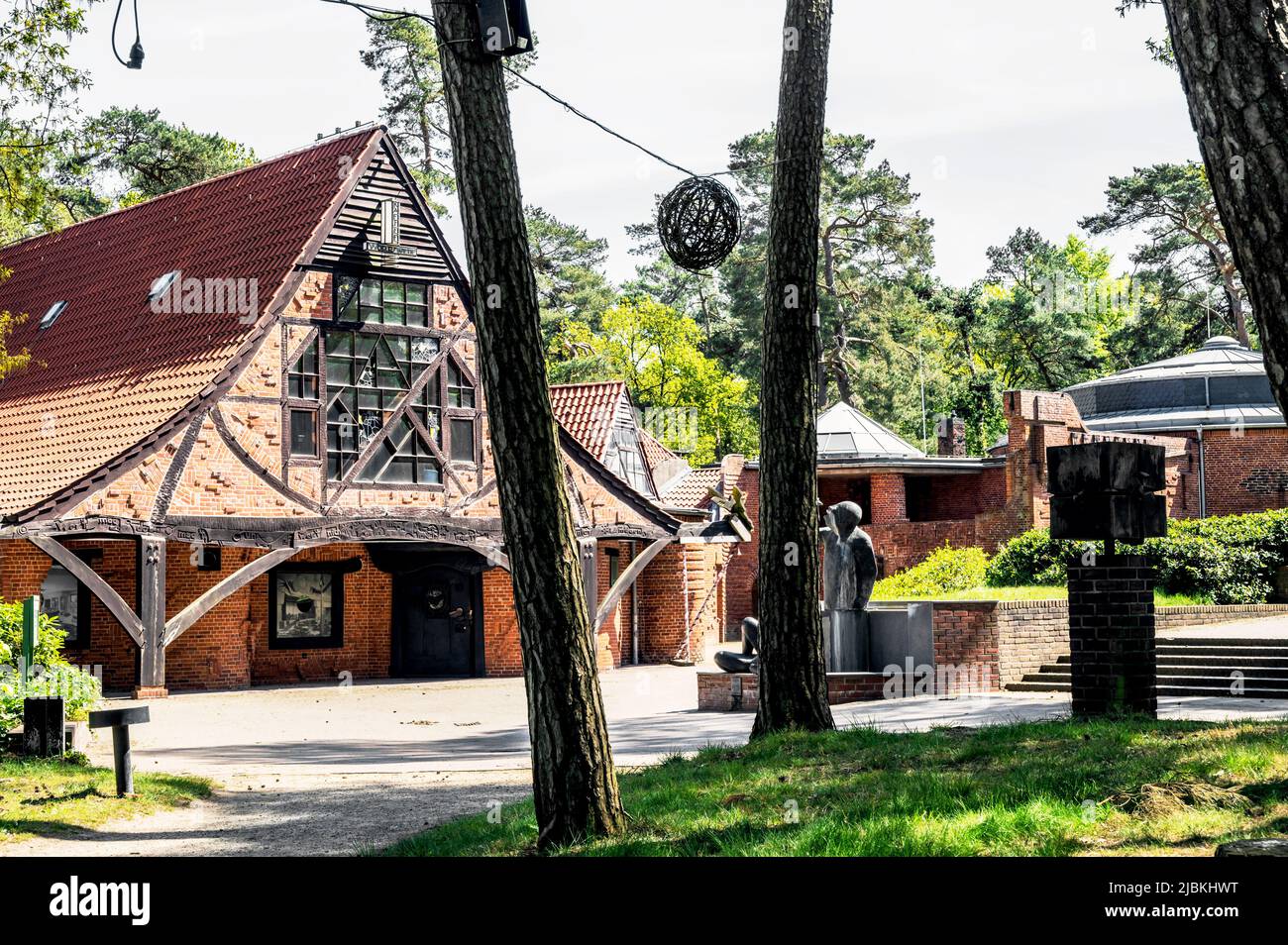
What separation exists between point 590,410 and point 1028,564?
36.7 ft

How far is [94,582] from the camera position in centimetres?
2127

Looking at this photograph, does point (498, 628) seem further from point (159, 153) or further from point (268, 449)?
point (159, 153)

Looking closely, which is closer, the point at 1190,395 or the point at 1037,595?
the point at 1037,595

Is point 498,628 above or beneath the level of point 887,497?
beneath

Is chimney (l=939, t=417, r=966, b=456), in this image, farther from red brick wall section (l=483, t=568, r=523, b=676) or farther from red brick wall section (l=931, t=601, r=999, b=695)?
red brick wall section (l=931, t=601, r=999, b=695)

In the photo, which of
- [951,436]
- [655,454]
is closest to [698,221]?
[655,454]

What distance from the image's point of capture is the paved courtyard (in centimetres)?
998

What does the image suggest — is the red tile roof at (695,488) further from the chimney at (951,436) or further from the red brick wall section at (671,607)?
the chimney at (951,436)

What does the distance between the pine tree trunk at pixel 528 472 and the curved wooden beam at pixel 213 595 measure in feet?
52.4

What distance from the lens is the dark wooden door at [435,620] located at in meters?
28.0

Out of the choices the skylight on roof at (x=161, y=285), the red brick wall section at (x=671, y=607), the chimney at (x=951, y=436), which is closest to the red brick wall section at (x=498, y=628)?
the red brick wall section at (x=671, y=607)
